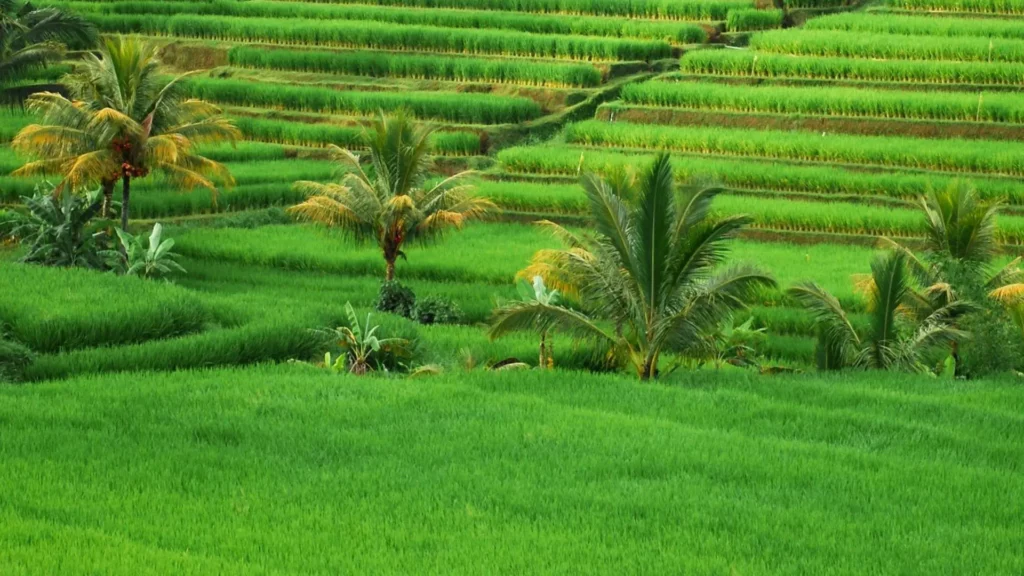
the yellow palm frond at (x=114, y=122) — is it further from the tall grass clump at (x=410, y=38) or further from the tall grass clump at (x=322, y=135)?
the tall grass clump at (x=410, y=38)

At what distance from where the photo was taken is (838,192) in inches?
884

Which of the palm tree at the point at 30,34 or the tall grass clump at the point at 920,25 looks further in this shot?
the tall grass clump at the point at 920,25

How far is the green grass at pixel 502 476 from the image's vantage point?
884cm

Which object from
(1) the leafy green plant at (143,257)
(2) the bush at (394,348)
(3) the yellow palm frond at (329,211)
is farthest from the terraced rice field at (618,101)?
(2) the bush at (394,348)

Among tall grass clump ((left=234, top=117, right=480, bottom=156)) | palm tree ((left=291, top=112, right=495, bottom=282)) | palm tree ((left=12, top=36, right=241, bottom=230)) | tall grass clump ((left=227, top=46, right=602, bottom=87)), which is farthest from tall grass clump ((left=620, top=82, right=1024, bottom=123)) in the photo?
palm tree ((left=12, top=36, right=241, bottom=230))

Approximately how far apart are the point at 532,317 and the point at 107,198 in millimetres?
9252

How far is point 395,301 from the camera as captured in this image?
1706 cm

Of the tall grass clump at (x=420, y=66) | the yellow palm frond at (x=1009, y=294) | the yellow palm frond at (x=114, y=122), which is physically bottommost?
the yellow palm frond at (x=1009, y=294)

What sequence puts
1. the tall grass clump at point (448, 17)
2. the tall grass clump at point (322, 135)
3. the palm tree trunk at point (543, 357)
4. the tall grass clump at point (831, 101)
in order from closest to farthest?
the palm tree trunk at point (543, 357) < the tall grass clump at point (831, 101) < the tall grass clump at point (322, 135) < the tall grass clump at point (448, 17)

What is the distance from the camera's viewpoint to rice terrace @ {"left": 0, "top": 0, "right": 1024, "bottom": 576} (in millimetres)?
9430

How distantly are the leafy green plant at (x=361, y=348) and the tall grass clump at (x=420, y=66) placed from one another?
47.5 feet

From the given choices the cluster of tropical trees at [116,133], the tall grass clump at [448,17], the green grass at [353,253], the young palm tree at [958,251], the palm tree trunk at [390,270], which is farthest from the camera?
the tall grass clump at [448,17]

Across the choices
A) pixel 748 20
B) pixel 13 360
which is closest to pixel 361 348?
pixel 13 360

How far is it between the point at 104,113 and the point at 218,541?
10.8 m
